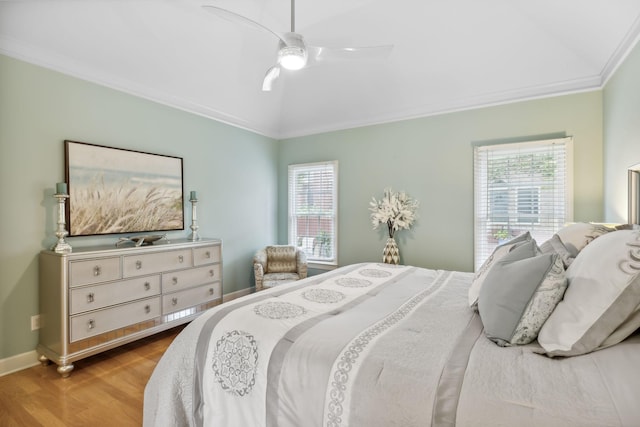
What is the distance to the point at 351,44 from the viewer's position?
341 centimetres

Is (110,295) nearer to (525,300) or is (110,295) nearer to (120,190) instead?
(120,190)

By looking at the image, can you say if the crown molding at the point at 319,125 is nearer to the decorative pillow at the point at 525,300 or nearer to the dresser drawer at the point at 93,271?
the dresser drawer at the point at 93,271

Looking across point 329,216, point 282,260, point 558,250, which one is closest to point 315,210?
point 329,216

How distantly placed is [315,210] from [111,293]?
291 centimetres

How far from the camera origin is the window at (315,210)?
4742 millimetres

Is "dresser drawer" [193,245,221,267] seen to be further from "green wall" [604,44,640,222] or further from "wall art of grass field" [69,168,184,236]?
"green wall" [604,44,640,222]

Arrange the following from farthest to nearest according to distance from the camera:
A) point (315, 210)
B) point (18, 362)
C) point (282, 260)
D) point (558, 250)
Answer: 1. point (315, 210)
2. point (282, 260)
3. point (18, 362)
4. point (558, 250)

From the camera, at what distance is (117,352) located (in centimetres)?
293

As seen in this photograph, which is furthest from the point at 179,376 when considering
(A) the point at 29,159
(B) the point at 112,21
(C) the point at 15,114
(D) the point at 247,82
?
(D) the point at 247,82

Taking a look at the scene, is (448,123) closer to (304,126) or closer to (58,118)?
(304,126)

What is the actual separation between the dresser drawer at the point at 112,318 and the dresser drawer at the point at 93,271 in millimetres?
274

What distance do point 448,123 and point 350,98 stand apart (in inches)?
52.1

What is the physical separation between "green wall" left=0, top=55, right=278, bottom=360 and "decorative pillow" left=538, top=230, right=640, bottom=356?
3.60 meters

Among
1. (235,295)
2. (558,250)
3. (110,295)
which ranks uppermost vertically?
(558,250)
